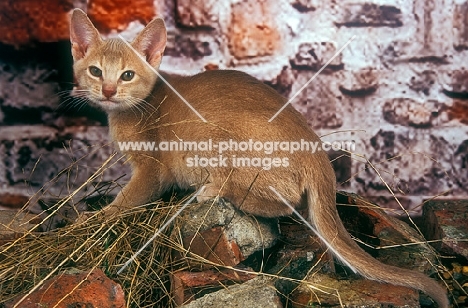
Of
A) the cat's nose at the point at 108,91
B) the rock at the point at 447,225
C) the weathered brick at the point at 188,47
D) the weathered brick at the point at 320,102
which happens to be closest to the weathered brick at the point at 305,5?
the weathered brick at the point at 320,102

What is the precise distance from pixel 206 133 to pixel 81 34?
71 centimetres

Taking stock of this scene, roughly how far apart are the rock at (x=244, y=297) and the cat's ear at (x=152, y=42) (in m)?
1.11

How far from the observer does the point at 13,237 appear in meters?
2.57

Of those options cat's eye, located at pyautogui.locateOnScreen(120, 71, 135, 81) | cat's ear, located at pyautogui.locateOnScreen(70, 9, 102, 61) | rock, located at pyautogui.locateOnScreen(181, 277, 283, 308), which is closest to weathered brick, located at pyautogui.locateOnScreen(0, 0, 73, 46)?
cat's ear, located at pyautogui.locateOnScreen(70, 9, 102, 61)

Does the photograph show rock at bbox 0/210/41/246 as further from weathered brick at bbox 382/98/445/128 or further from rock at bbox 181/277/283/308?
weathered brick at bbox 382/98/445/128

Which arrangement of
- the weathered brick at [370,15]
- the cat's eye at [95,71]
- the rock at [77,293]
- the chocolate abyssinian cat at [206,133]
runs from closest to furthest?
the rock at [77,293]
the chocolate abyssinian cat at [206,133]
the cat's eye at [95,71]
the weathered brick at [370,15]

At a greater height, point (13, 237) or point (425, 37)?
point (425, 37)

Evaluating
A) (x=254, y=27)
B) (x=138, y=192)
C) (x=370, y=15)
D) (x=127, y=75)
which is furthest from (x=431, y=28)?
(x=138, y=192)

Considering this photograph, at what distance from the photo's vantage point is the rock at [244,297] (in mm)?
2045

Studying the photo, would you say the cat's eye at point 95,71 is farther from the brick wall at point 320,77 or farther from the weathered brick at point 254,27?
the weathered brick at point 254,27

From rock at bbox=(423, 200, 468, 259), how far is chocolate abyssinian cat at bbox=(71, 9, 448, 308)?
0.52 metres

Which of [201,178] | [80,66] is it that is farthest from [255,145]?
[80,66]

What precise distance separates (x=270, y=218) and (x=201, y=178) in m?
0.34

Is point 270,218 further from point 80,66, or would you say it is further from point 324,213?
point 80,66
